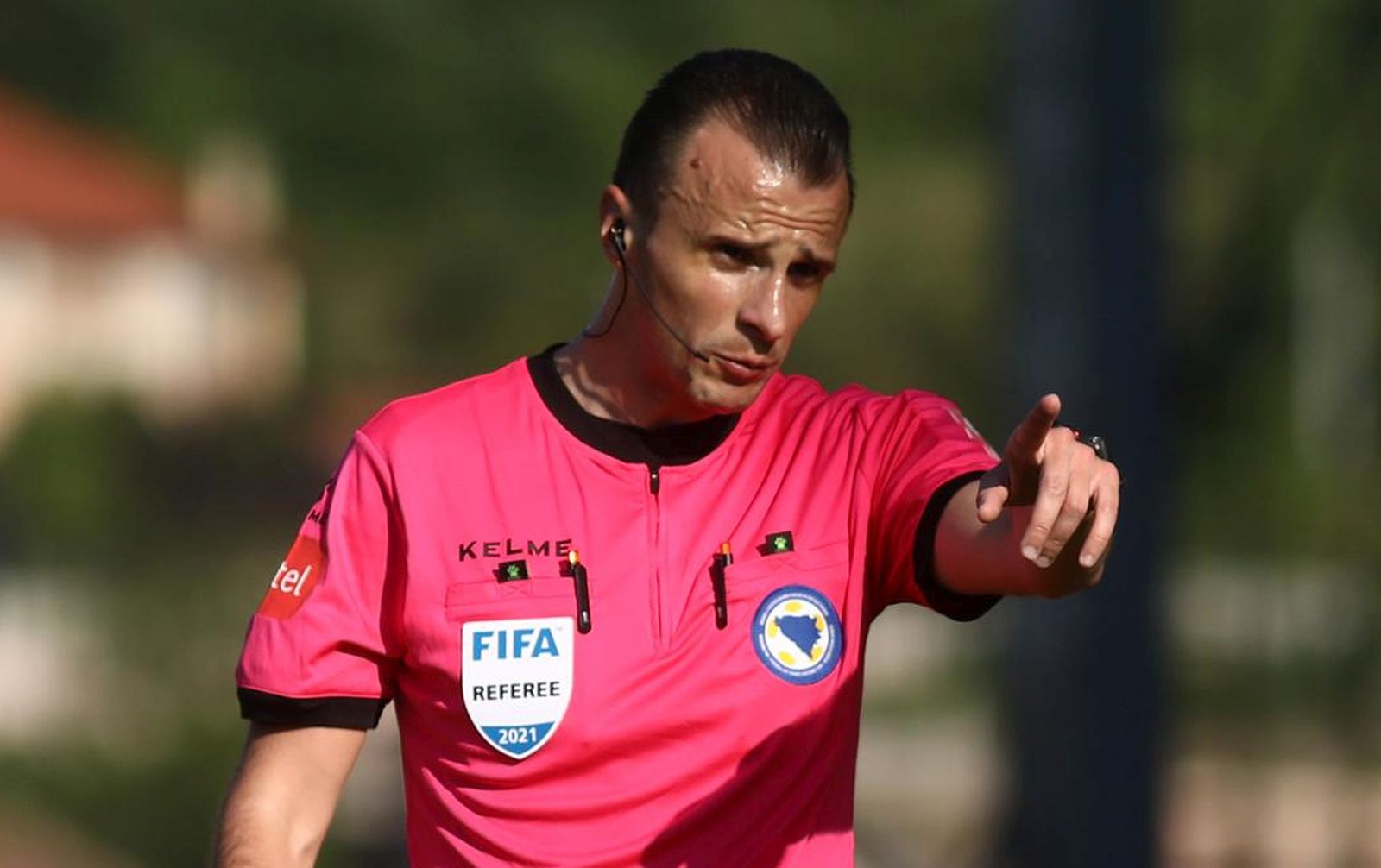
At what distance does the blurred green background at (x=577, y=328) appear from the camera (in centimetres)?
1316

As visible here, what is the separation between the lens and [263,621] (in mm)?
3693

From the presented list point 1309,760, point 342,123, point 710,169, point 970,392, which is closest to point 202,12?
point 342,123

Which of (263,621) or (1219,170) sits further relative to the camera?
(1219,170)

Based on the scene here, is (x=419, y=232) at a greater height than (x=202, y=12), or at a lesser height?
lesser

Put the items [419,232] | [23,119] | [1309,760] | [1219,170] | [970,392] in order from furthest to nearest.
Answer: [23,119], [419,232], [970,392], [1219,170], [1309,760]

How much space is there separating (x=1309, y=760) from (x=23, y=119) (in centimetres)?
3575

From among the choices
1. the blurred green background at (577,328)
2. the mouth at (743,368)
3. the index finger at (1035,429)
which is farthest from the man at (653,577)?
the blurred green background at (577,328)

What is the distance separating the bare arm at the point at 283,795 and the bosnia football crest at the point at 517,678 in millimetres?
223

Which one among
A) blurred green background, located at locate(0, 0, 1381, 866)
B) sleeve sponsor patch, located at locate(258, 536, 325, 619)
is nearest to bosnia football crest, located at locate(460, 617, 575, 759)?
sleeve sponsor patch, located at locate(258, 536, 325, 619)

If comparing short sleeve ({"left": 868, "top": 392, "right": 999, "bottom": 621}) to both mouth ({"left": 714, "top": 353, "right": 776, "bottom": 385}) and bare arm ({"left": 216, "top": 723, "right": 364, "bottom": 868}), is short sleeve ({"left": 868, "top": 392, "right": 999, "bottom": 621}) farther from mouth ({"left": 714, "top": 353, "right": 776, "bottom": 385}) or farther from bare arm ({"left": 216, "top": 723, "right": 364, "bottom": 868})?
bare arm ({"left": 216, "top": 723, "right": 364, "bottom": 868})

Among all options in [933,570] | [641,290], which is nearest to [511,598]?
[641,290]

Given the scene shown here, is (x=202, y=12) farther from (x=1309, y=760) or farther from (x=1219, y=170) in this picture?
(x=1309, y=760)

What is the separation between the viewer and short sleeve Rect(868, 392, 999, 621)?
3.69 meters

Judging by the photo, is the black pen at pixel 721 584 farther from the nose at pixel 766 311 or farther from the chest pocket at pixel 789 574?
the nose at pixel 766 311
